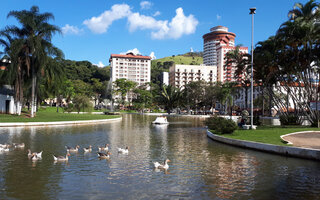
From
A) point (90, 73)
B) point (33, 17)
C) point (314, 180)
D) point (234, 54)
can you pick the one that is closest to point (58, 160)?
point (314, 180)

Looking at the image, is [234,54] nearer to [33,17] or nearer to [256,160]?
[33,17]

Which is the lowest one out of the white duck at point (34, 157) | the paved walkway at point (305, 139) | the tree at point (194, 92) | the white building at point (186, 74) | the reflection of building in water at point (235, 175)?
the reflection of building in water at point (235, 175)

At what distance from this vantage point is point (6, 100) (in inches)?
2020

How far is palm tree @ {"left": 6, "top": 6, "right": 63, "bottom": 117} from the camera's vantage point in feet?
132

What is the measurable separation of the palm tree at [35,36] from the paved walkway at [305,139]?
33905mm

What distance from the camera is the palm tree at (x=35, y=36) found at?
40.4m

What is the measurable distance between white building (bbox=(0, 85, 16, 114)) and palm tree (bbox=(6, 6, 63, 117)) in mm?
11688

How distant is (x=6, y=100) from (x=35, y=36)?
1653cm

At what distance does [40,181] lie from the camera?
1017cm

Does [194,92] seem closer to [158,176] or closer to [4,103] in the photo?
[4,103]

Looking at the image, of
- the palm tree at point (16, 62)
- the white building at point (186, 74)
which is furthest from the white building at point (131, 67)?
the palm tree at point (16, 62)

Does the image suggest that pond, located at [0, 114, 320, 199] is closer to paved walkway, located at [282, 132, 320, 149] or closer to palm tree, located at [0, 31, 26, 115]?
paved walkway, located at [282, 132, 320, 149]

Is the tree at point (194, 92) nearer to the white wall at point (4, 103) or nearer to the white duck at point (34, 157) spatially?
the white wall at point (4, 103)

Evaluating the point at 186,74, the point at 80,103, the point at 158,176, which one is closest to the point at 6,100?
the point at 80,103
